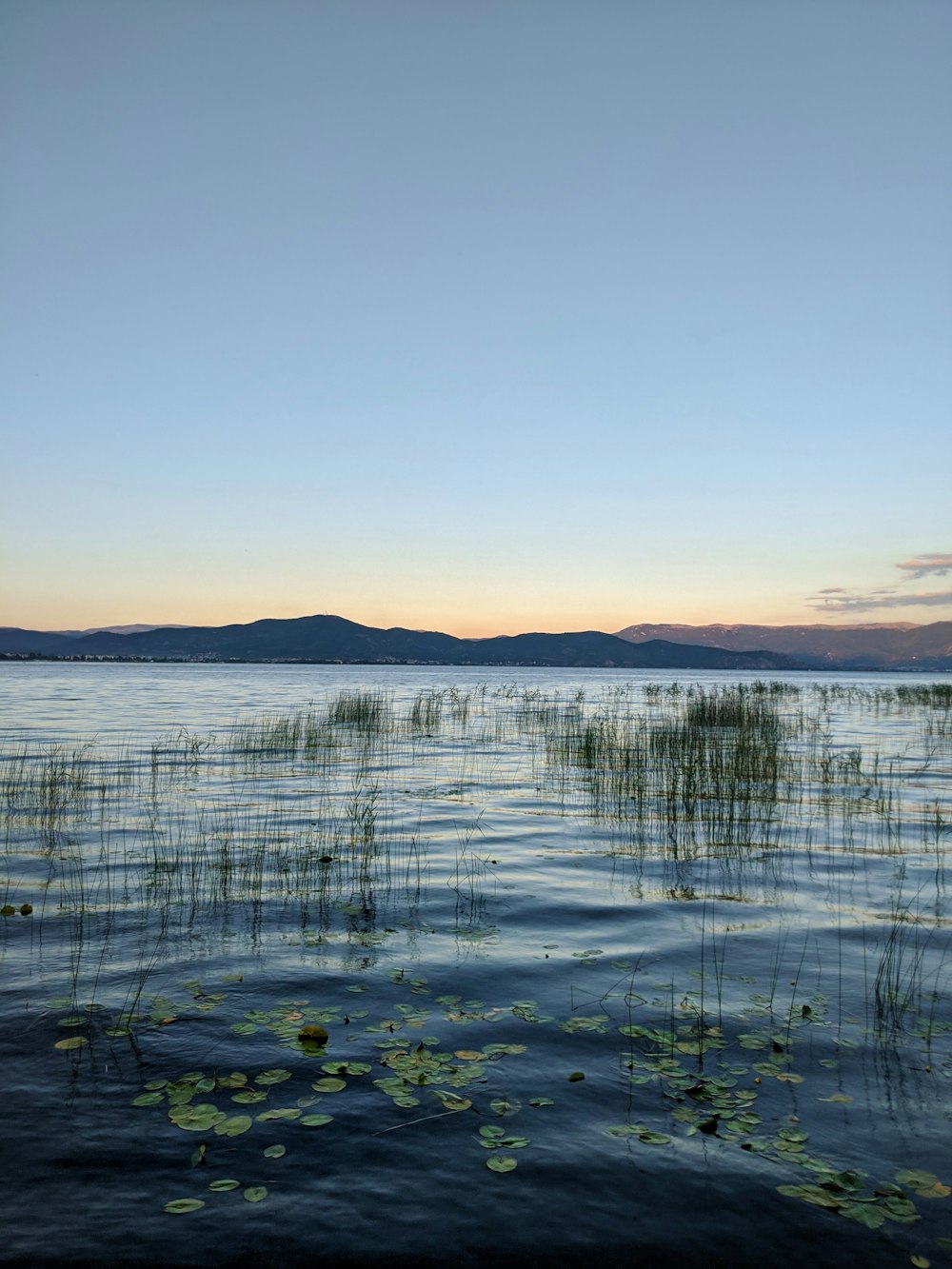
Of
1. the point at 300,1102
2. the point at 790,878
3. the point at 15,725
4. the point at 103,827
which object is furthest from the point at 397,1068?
the point at 15,725

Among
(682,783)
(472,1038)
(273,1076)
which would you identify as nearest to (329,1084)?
(273,1076)

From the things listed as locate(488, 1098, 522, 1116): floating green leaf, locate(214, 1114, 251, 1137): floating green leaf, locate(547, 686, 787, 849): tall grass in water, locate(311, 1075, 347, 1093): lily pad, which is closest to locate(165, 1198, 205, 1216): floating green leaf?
locate(214, 1114, 251, 1137): floating green leaf

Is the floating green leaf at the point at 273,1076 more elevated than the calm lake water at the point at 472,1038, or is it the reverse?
the floating green leaf at the point at 273,1076

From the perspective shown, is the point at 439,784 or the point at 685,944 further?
the point at 439,784

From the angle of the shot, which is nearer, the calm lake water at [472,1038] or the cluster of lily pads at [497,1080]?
the calm lake water at [472,1038]

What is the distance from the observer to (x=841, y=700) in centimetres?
5669

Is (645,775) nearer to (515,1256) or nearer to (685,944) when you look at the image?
(685,944)

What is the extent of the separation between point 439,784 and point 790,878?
9119mm

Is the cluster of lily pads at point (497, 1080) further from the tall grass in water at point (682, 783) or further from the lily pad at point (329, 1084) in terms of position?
the tall grass in water at point (682, 783)

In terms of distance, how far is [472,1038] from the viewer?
5.98 meters

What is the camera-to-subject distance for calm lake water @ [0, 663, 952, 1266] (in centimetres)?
406

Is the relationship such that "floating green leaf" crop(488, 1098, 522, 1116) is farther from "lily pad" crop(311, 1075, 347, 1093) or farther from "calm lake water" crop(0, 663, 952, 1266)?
"lily pad" crop(311, 1075, 347, 1093)

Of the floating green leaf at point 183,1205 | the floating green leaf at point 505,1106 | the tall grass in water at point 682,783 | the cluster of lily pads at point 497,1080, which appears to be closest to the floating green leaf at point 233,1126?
the cluster of lily pads at point 497,1080

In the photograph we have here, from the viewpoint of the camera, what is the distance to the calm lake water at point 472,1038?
4.06m
